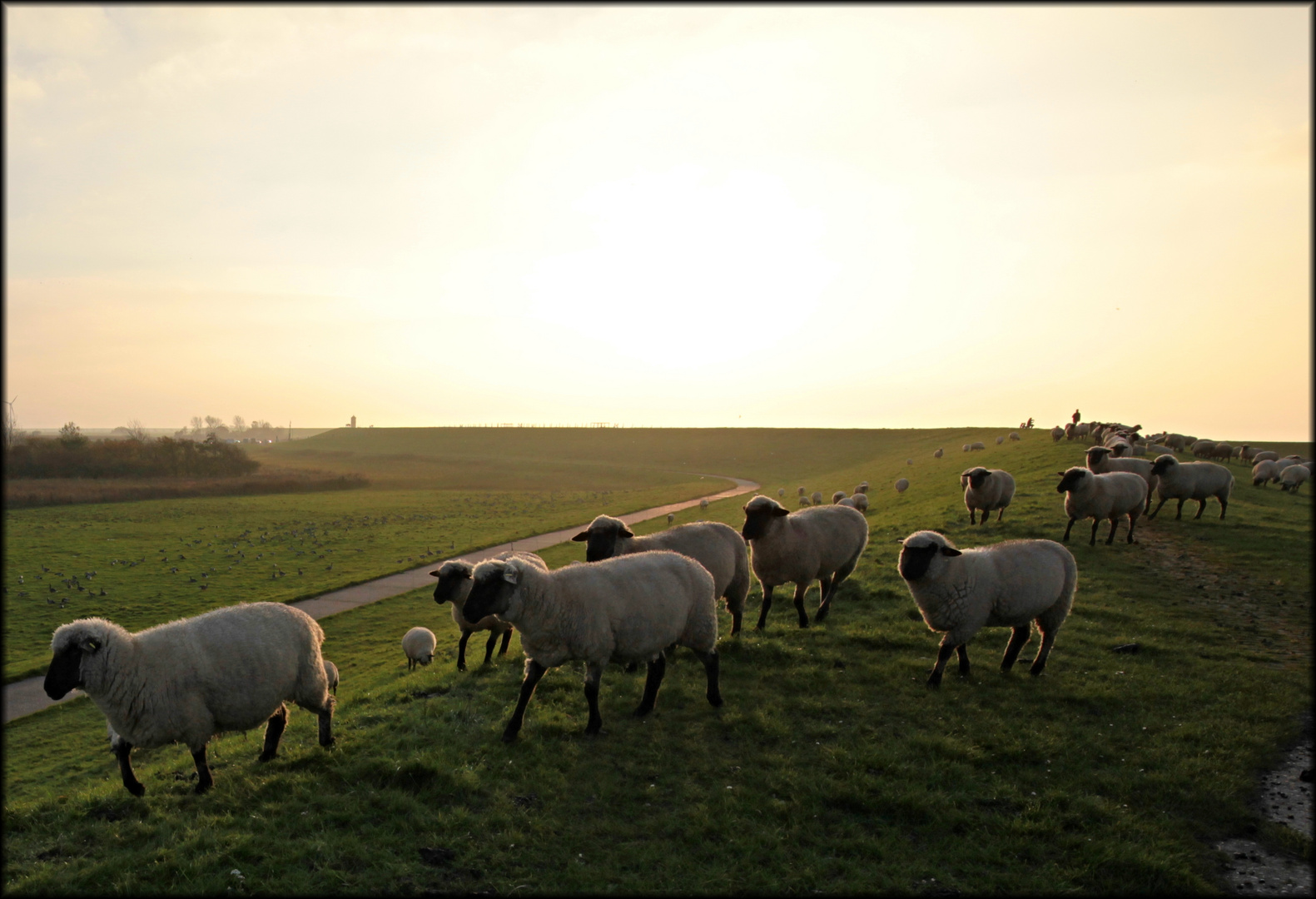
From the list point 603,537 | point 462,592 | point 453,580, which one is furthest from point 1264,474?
point 453,580

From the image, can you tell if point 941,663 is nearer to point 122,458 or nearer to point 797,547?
point 797,547

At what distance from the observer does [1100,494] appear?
17812 mm

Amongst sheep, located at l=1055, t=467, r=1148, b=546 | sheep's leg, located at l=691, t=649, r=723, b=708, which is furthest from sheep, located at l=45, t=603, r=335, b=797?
sheep, located at l=1055, t=467, r=1148, b=546

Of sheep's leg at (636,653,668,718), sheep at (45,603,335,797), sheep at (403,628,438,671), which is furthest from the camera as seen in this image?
sheep at (403,628,438,671)

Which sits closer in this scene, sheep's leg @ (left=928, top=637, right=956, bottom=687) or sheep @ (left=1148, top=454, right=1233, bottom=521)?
sheep's leg @ (left=928, top=637, right=956, bottom=687)

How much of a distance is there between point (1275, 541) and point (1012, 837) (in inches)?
653

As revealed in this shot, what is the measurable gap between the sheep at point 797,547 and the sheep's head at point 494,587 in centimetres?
516

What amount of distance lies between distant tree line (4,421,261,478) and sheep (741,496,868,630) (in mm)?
60939

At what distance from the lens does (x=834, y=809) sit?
293 inches

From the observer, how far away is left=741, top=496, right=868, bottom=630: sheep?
12.8 m

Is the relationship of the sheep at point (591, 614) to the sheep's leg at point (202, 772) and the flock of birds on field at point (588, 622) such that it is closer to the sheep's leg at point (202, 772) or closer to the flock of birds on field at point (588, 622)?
the flock of birds on field at point (588, 622)

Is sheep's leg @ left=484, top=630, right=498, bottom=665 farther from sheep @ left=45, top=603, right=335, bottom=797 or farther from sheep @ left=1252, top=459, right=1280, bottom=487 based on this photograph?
sheep @ left=1252, top=459, right=1280, bottom=487

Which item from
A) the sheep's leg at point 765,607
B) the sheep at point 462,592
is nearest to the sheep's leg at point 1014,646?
the sheep's leg at point 765,607

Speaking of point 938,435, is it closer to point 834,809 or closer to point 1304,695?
point 1304,695
